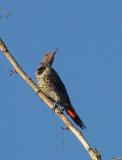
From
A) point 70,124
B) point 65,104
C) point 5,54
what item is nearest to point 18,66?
point 5,54

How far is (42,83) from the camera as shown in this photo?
6.73 meters

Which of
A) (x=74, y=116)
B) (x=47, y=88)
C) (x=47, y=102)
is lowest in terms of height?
(x=47, y=102)

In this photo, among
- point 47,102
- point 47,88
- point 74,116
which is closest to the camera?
point 47,102

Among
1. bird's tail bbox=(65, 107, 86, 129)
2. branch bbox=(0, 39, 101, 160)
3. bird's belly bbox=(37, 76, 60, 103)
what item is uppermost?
bird's belly bbox=(37, 76, 60, 103)

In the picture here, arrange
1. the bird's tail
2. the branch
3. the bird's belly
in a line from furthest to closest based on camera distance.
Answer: the bird's belly
the bird's tail
the branch

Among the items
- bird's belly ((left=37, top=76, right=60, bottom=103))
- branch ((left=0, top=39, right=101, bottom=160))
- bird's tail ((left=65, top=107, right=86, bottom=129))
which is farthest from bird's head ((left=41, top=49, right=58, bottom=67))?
branch ((left=0, top=39, right=101, bottom=160))

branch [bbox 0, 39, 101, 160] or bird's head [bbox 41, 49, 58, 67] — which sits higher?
bird's head [bbox 41, 49, 58, 67]

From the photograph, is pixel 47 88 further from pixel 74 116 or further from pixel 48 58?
pixel 74 116

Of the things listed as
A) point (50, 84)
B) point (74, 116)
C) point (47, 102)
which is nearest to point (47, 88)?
point (50, 84)

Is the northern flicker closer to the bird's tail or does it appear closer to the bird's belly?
the bird's belly

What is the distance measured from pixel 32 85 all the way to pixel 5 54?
321mm

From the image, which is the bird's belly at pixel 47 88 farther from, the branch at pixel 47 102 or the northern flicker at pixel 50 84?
the branch at pixel 47 102

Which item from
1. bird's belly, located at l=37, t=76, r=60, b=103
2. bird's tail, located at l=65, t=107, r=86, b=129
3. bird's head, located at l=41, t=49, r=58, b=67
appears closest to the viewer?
bird's tail, located at l=65, t=107, r=86, b=129

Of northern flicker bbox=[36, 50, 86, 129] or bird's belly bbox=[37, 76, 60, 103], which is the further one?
bird's belly bbox=[37, 76, 60, 103]
